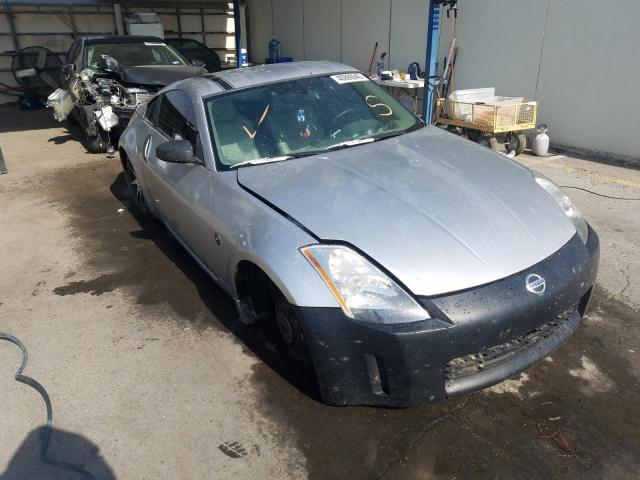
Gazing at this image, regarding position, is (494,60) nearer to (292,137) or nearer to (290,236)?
(292,137)

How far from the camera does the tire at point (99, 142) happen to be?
7996mm

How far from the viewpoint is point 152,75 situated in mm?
7457

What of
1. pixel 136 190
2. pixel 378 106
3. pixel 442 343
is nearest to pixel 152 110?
pixel 136 190

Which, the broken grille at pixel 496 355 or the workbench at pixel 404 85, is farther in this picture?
the workbench at pixel 404 85

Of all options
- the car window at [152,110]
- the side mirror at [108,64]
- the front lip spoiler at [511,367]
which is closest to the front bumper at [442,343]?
the front lip spoiler at [511,367]

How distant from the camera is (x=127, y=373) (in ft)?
9.32

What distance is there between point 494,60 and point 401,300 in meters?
7.44

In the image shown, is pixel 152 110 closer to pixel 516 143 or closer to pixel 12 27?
pixel 516 143

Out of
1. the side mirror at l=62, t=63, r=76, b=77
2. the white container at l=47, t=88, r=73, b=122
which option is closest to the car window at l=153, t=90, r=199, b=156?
the side mirror at l=62, t=63, r=76, b=77

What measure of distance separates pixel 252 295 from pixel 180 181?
1.06 m

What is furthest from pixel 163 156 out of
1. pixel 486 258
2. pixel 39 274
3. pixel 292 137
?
pixel 486 258

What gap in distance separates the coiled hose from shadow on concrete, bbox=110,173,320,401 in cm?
106

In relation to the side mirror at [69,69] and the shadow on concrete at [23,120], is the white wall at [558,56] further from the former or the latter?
the shadow on concrete at [23,120]

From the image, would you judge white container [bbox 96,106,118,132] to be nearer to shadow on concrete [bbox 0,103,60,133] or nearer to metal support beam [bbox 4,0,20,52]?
shadow on concrete [bbox 0,103,60,133]
